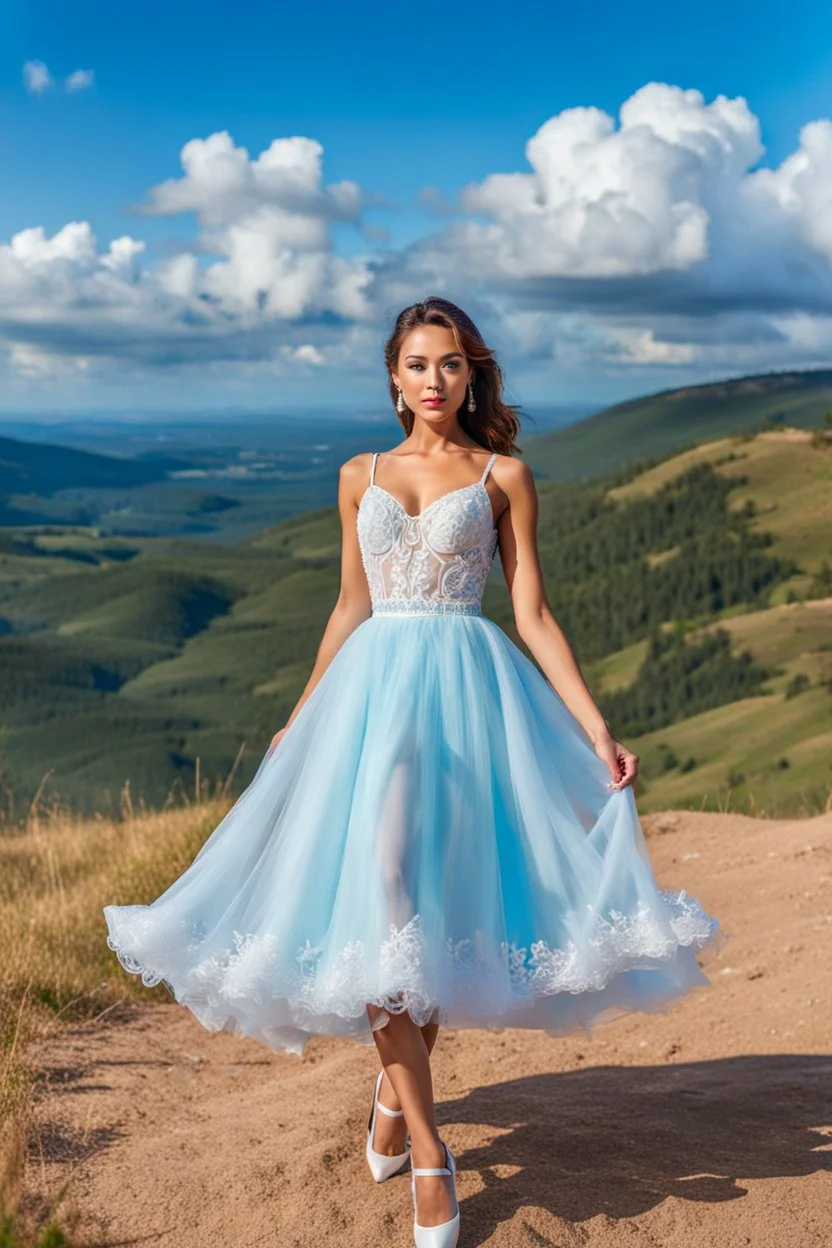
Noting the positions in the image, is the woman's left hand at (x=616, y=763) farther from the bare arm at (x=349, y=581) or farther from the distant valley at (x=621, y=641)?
the distant valley at (x=621, y=641)

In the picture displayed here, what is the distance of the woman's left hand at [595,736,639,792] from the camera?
139 inches

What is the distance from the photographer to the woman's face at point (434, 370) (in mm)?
3695

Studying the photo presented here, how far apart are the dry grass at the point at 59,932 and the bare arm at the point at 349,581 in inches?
59.2

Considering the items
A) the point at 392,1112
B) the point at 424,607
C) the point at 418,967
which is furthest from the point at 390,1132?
the point at 424,607

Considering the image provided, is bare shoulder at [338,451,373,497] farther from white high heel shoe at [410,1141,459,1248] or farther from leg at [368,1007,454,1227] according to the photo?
white high heel shoe at [410,1141,459,1248]

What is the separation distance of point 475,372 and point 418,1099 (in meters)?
2.05

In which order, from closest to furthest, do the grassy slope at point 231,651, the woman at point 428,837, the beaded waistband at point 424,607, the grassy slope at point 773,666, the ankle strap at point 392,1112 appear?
the woman at point 428,837
the beaded waistband at point 424,607
the ankle strap at point 392,1112
the grassy slope at point 773,666
the grassy slope at point 231,651

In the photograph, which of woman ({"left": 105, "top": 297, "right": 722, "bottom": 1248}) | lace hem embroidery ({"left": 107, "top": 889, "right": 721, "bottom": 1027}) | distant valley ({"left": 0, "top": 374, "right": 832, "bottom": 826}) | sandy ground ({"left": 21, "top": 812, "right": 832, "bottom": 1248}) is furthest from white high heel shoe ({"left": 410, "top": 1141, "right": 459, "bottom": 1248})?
distant valley ({"left": 0, "top": 374, "right": 832, "bottom": 826})

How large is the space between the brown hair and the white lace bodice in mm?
266

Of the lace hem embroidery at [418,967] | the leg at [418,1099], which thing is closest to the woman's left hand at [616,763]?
the lace hem embroidery at [418,967]

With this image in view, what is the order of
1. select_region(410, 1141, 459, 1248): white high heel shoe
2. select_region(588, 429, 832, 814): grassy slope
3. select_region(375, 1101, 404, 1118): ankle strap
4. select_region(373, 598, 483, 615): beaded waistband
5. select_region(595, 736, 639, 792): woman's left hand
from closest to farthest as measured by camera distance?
select_region(410, 1141, 459, 1248): white high heel shoe, select_region(595, 736, 639, 792): woman's left hand, select_region(373, 598, 483, 615): beaded waistband, select_region(375, 1101, 404, 1118): ankle strap, select_region(588, 429, 832, 814): grassy slope

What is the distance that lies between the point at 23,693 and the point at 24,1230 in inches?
4810

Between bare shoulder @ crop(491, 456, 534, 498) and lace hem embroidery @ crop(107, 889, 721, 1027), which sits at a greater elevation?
bare shoulder @ crop(491, 456, 534, 498)

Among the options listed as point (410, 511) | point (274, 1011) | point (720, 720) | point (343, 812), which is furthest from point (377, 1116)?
point (720, 720)
